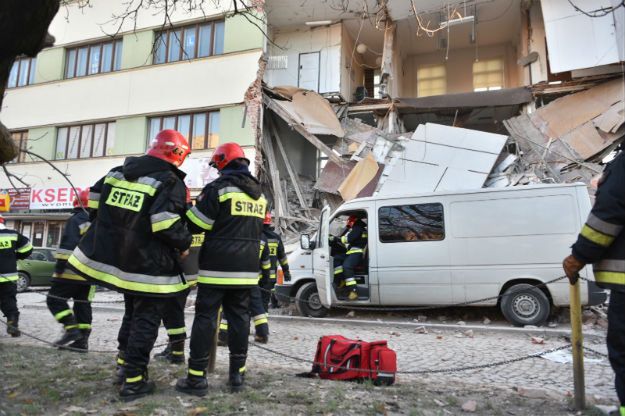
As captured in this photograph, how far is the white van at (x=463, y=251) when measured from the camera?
6.72m

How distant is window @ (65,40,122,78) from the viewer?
17672 millimetres

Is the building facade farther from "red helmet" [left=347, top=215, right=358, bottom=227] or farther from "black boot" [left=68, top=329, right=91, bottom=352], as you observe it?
"black boot" [left=68, top=329, right=91, bottom=352]

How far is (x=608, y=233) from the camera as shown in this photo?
8.86 ft

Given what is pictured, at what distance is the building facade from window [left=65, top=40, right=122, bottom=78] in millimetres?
42

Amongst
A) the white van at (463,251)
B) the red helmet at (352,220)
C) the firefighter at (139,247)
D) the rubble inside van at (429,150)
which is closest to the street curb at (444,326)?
the white van at (463,251)

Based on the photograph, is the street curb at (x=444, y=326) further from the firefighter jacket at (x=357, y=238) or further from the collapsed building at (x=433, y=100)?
the collapsed building at (x=433, y=100)

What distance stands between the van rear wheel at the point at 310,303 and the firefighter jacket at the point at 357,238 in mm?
987

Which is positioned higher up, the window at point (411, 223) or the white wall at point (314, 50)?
the white wall at point (314, 50)

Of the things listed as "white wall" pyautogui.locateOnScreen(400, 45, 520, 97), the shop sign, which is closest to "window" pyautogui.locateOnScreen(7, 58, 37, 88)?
the shop sign

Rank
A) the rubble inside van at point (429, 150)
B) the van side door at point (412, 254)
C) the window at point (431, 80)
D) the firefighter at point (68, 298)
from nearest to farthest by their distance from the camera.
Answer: the firefighter at point (68, 298) → the van side door at point (412, 254) → the rubble inside van at point (429, 150) → the window at point (431, 80)

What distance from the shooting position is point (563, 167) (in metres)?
12.4

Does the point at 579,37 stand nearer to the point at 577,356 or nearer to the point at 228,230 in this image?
the point at 577,356

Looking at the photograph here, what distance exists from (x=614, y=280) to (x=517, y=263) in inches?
173

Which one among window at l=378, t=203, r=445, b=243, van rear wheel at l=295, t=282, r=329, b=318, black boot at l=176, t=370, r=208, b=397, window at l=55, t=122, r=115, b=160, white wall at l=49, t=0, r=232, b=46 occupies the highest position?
white wall at l=49, t=0, r=232, b=46
